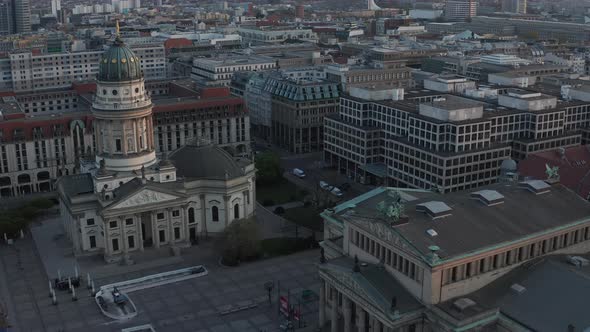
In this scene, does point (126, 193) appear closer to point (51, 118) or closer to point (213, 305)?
point (213, 305)

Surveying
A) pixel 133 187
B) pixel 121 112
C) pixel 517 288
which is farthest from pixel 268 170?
pixel 517 288

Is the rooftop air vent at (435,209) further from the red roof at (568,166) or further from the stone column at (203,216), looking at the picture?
the stone column at (203,216)

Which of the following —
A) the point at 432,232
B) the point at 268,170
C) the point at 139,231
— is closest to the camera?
the point at 432,232

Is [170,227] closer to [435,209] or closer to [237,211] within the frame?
[237,211]

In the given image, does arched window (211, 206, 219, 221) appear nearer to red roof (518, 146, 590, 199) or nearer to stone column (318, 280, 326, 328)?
stone column (318, 280, 326, 328)

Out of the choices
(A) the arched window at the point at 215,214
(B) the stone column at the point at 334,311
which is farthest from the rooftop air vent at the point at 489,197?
(A) the arched window at the point at 215,214

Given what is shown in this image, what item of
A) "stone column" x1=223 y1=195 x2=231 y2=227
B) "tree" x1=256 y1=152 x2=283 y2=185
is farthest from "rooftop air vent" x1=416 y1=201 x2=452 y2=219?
"tree" x1=256 y1=152 x2=283 y2=185

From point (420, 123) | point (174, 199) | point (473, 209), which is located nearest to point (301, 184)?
point (420, 123)
